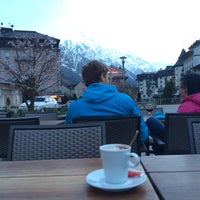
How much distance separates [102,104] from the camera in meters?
2.63

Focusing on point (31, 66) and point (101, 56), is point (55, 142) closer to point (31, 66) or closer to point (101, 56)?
point (31, 66)

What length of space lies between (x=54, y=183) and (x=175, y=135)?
5.64 ft

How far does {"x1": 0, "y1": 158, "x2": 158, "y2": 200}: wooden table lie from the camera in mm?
1108

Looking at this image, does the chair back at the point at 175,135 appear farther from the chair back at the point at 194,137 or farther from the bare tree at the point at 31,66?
the bare tree at the point at 31,66

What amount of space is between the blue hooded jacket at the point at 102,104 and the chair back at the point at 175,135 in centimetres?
22

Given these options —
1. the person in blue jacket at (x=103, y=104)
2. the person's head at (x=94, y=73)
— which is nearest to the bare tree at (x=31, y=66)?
the person's head at (x=94, y=73)

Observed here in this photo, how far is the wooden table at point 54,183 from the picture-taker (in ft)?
3.64

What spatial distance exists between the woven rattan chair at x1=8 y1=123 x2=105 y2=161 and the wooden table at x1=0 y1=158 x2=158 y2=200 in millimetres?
305

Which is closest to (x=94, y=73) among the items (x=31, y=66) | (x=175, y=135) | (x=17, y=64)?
(x=175, y=135)

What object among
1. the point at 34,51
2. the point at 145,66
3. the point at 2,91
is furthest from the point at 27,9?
the point at 145,66

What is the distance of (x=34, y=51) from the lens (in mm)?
19547

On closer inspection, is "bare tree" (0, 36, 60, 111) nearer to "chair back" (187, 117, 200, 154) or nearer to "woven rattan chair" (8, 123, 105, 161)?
"woven rattan chair" (8, 123, 105, 161)

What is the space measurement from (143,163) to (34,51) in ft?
61.3

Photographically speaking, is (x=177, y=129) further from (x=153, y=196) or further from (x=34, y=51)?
(x=34, y=51)
